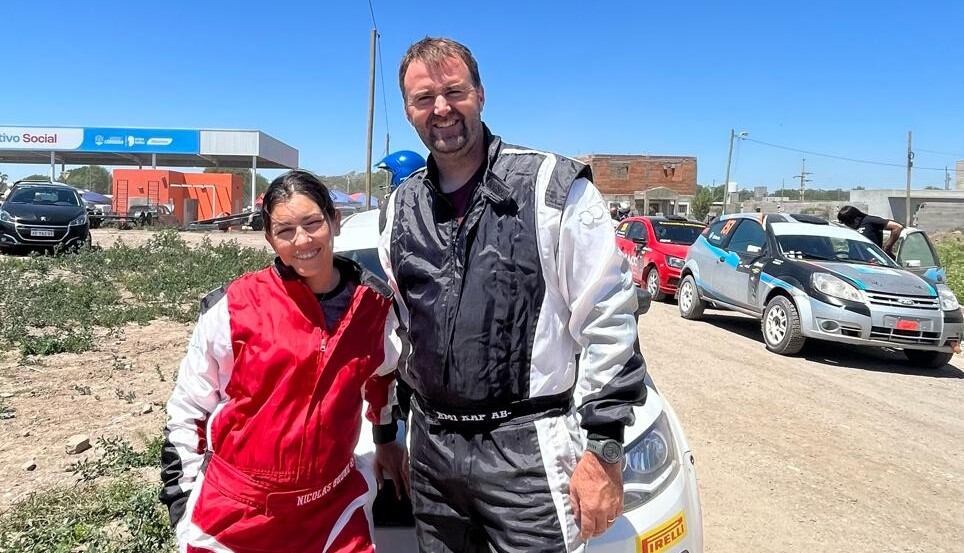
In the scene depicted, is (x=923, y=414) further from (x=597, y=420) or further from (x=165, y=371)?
(x=165, y=371)

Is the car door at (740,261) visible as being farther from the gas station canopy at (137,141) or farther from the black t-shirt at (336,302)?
the gas station canopy at (137,141)

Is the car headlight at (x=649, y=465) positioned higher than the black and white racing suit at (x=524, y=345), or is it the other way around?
the black and white racing suit at (x=524, y=345)

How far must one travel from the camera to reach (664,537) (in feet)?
6.70

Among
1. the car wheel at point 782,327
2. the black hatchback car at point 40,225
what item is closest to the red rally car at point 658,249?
the car wheel at point 782,327

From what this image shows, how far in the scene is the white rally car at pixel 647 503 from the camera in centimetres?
198

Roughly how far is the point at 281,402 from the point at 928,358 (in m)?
8.12

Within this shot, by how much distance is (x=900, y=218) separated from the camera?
40906 mm

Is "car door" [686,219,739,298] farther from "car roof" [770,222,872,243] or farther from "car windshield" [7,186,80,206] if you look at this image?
"car windshield" [7,186,80,206]

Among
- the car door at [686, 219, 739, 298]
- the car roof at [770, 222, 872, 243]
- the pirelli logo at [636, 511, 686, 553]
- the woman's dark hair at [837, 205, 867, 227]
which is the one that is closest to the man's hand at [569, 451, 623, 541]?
the pirelli logo at [636, 511, 686, 553]

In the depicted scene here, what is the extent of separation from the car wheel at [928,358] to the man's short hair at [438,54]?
7.57m

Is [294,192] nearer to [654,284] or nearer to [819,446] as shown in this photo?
[819,446]

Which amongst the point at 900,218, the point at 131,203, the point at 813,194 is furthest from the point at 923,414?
the point at 813,194

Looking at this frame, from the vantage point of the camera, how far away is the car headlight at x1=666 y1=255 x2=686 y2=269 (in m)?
11.4

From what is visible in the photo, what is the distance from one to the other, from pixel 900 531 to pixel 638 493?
88.2 inches
